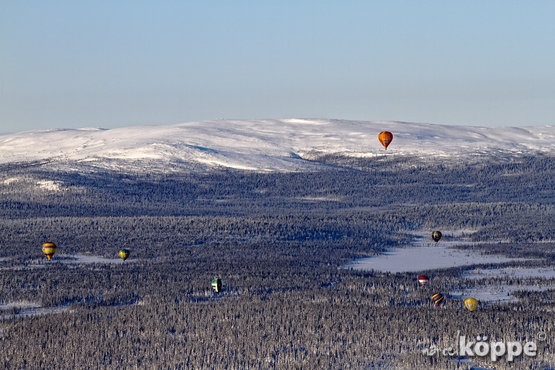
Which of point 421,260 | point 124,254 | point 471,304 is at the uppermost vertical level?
point 471,304

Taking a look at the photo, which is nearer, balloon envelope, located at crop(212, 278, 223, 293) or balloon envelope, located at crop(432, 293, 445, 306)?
balloon envelope, located at crop(432, 293, 445, 306)

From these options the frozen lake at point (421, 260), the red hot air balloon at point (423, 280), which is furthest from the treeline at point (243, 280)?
the frozen lake at point (421, 260)

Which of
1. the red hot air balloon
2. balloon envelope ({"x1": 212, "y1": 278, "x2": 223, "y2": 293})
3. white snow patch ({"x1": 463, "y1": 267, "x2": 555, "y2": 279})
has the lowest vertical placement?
white snow patch ({"x1": 463, "y1": 267, "x2": 555, "y2": 279})

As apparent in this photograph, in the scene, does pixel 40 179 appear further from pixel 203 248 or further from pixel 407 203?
pixel 203 248

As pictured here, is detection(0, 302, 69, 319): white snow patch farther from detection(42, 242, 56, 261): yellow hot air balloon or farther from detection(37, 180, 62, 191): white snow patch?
detection(37, 180, 62, 191): white snow patch

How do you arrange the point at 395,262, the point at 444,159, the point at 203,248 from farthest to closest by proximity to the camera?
1. the point at 444,159
2. the point at 203,248
3. the point at 395,262

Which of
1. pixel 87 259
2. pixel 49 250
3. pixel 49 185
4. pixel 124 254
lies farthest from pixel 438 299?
pixel 49 185

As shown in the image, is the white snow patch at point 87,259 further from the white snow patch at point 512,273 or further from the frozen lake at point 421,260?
the white snow patch at point 512,273

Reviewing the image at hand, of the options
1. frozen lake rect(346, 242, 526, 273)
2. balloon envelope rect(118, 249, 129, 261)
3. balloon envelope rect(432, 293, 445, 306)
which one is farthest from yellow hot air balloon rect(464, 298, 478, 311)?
balloon envelope rect(118, 249, 129, 261)

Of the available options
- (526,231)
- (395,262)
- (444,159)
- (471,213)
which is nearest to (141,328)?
(395,262)

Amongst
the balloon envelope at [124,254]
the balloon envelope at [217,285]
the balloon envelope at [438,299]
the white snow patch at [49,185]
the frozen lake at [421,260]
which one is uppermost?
the balloon envelope at [438,299]

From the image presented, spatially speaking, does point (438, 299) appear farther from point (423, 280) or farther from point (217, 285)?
point (217, 285)
